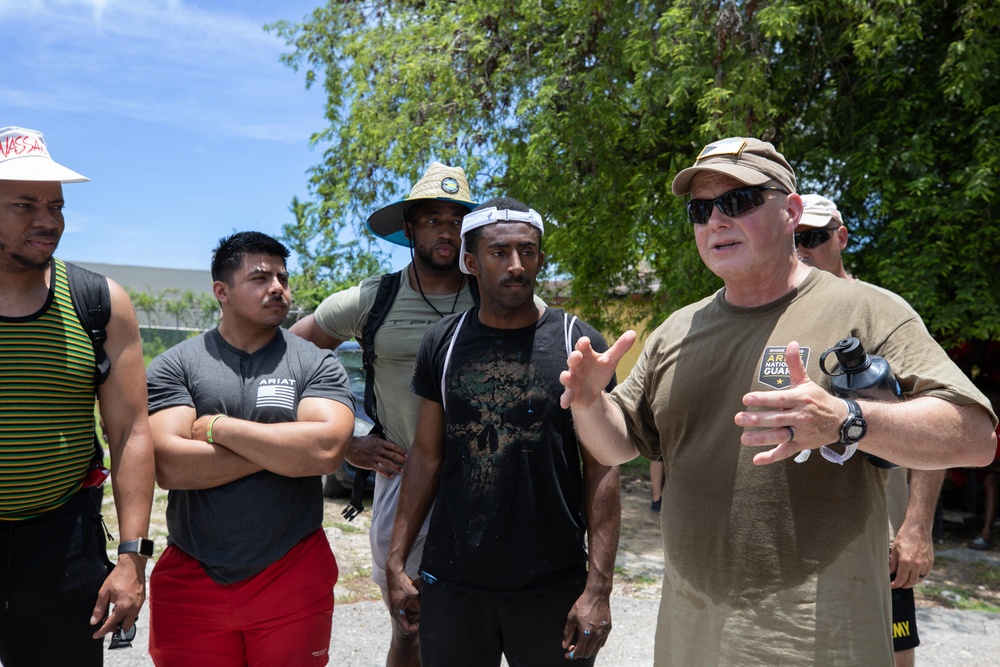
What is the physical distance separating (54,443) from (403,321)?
137cm

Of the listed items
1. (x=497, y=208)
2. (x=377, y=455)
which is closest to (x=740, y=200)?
(x=497, y=208)

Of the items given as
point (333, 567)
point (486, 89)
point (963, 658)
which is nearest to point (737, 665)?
point (333, 567)

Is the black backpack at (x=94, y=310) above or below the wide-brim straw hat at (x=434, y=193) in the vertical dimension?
below

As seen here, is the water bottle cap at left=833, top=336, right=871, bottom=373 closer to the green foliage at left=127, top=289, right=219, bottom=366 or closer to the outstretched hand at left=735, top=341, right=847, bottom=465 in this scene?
the outstretched hand at left=735, top=341, right=847, bottom=465

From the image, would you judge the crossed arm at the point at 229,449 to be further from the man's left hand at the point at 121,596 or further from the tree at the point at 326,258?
the tree at the point at 326,258

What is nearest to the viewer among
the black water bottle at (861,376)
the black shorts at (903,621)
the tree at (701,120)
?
the black water bottle at (861,376)

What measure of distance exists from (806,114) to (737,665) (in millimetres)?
7286

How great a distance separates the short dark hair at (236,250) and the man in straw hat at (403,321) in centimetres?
46

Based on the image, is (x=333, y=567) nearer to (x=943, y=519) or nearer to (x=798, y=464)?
(x=798, y=464)

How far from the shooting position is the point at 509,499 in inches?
115

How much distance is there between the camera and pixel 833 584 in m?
2.11

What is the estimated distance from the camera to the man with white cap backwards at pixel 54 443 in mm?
2746

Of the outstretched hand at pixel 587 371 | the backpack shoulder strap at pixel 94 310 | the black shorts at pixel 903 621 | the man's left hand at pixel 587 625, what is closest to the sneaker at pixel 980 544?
the black shorts at pixel 903 621

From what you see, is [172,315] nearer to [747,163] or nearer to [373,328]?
[373,328]
